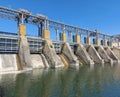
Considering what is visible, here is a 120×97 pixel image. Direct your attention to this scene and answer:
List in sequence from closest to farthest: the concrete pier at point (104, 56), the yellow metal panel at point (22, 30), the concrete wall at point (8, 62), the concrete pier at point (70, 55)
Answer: the concrete wall at point (8, 62)
the yellow metal panel at point (22, 30)
the concrete pier at point (70, 55)
the concrete pier at point (104, 56)

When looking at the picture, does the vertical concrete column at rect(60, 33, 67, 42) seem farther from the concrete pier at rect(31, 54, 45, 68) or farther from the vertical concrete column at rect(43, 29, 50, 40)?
the concrete pier at rect(31, 54, 45, 68)

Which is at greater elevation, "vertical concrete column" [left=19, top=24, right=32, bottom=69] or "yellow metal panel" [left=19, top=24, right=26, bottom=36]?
"yellow metal panel" [left=19, top=24, right=26, bottom=36]

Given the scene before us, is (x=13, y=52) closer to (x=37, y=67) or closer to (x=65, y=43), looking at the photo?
(x=37, y=67)

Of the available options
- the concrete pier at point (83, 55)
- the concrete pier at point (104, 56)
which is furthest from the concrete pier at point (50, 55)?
the concrete pier at point (104, 56)

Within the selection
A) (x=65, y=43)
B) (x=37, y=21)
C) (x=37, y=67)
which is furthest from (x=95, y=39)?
(x=37, y=67)

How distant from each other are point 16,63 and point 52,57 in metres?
13.5

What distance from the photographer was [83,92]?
22.4 meters

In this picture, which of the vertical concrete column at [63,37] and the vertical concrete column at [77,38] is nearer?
the vertical concrete column at [63,37]

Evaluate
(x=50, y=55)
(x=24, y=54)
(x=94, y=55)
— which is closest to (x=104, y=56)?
(x=94, y=55)

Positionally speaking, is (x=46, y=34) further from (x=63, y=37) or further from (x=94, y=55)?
(x=94, y=55)

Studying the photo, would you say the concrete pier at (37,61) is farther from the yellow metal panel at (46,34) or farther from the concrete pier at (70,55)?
the concrete pier at (70,55)

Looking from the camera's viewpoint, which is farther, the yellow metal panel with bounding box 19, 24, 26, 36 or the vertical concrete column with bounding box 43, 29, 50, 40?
the vertical concrete column with bounding box 43, 29, 50, 40

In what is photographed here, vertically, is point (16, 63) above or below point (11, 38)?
below

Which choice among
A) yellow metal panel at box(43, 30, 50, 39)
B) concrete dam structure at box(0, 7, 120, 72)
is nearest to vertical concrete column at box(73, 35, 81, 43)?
concrete dam structure at box(0, 7, 120, 72)
